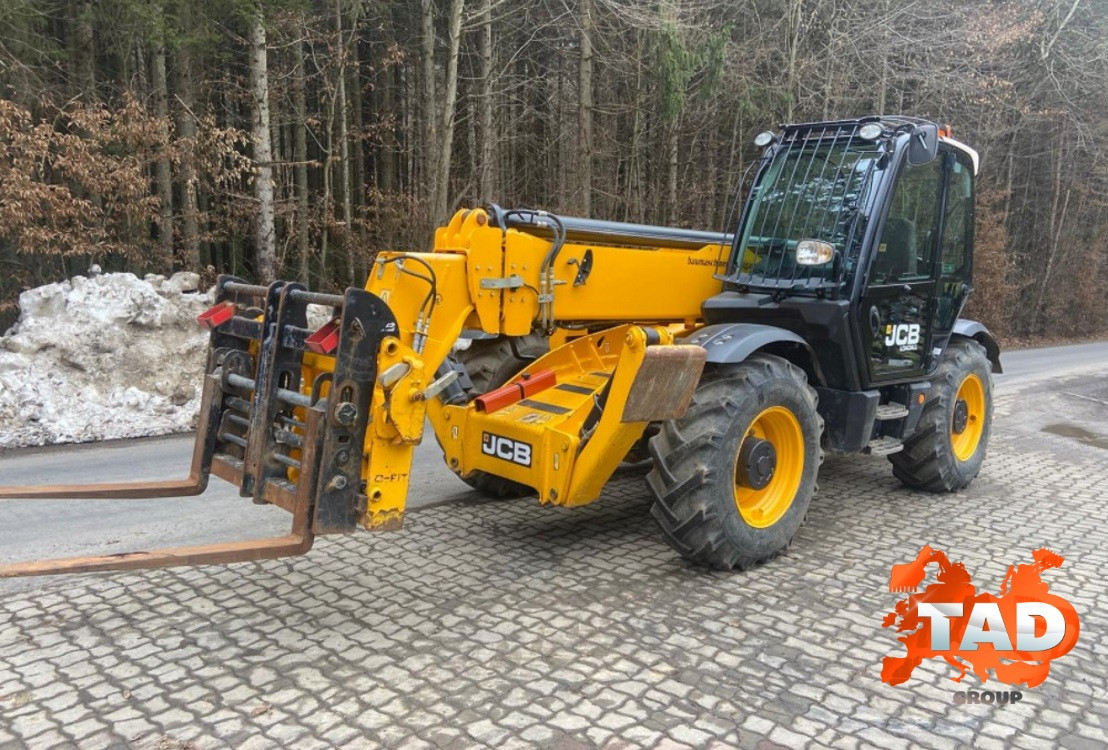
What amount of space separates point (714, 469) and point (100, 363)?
785 cm

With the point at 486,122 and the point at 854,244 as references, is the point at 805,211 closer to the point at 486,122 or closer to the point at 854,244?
the point at 854,244

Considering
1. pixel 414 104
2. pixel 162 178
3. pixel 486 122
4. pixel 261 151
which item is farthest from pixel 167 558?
pixel 414 104

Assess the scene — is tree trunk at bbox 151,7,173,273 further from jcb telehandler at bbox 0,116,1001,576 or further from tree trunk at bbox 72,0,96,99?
jcb telehandler at bbox 0,116,1001,576

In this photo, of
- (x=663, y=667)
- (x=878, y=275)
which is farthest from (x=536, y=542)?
(x=878, y=275)

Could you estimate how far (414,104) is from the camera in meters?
18.3

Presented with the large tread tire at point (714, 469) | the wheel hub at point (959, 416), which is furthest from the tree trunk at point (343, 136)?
the large tread tire at point (714, 469)

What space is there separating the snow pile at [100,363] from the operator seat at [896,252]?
23.1 feet

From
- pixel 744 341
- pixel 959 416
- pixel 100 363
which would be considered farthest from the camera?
pixel 100 363

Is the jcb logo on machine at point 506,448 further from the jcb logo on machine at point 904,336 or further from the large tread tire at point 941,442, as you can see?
the large tread tire at point 941,442

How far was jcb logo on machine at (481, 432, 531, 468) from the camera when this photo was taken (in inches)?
180

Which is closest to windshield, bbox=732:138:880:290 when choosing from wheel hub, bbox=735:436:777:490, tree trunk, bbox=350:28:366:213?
wheel hub, bbox=735:436:777:490

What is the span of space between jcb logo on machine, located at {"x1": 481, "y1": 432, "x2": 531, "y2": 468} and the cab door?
8.16 ft

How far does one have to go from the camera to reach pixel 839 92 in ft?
57.5

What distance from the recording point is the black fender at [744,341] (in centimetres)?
472
